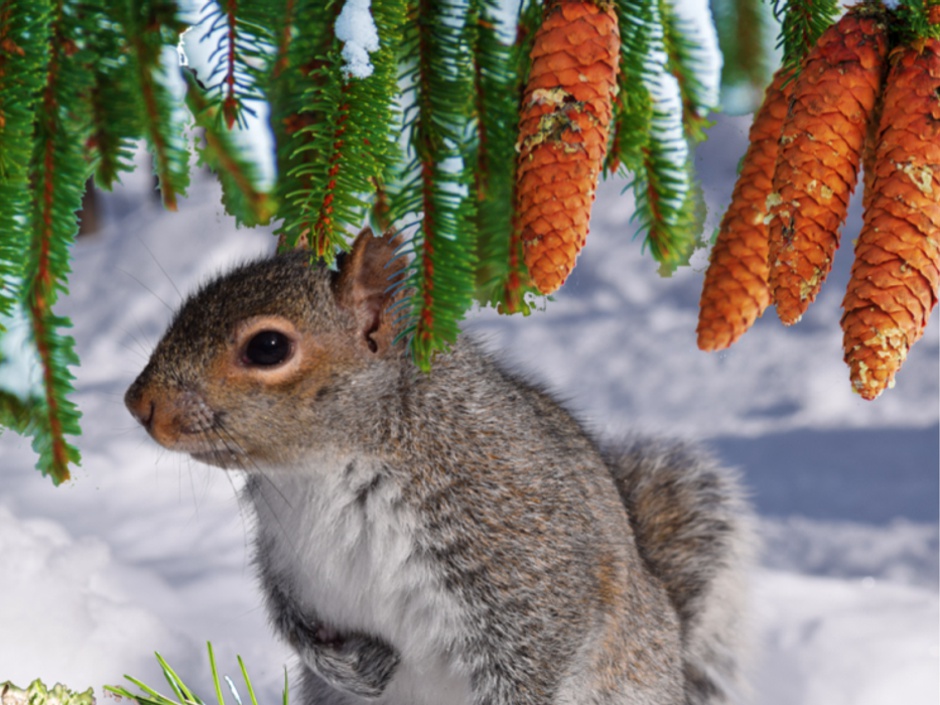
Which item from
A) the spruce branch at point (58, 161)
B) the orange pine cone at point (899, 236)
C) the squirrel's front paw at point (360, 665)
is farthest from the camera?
the squirrel's front paw at point (360, 665)

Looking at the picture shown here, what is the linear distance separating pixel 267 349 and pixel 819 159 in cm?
73

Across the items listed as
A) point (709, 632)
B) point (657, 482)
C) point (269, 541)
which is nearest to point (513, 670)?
point (269, 541)

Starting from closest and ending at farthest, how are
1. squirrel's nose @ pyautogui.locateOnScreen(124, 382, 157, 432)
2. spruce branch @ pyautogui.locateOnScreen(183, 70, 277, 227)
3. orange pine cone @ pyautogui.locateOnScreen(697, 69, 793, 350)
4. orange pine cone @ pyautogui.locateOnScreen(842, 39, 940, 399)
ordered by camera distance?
orange pine cone @ pyautogui.locateOnScreen(842, 39, 940, 399) → orange pine cone @ pyautogui.locateOnScreen(697, 69, 793, 350) → spruce branch @ pyautogui.locateOnScreen(183, 70, 277, 227) → squirrel's nose @ pyautogui.locateOnScreen(124, 382, 157, 432)

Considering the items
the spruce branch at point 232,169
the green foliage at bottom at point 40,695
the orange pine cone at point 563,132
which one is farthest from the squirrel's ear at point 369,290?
the green foliage at bottom at point 40,695

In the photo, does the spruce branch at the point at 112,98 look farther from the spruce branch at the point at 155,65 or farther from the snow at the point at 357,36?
the snow at the point at 357,36

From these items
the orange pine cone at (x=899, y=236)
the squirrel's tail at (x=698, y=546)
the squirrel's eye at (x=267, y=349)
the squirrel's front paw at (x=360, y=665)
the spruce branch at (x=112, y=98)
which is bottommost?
the squirrel's tail at (x=698, y=546)

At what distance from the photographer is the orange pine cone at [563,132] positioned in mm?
754

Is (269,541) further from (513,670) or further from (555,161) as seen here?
(555,161)

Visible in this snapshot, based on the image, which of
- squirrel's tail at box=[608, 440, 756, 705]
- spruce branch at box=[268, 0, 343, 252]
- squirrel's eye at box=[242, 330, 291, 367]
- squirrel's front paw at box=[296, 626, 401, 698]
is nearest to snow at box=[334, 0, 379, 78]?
spruce branch at box=[268, 0, 343, 252]

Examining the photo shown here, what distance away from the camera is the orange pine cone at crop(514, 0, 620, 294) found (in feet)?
2.47

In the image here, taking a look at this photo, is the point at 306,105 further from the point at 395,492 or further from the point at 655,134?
the point at 395,492

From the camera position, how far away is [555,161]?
763 millimetres

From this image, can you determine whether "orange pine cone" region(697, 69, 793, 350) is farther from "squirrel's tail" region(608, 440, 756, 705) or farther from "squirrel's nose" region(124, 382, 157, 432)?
"squirrel's tail" region(608, 440, 756, 705)

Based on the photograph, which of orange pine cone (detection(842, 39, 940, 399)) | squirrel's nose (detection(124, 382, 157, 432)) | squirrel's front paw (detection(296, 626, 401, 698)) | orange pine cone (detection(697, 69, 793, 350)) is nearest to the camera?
orange pine cone (detection(842, 39, 940, 399))
